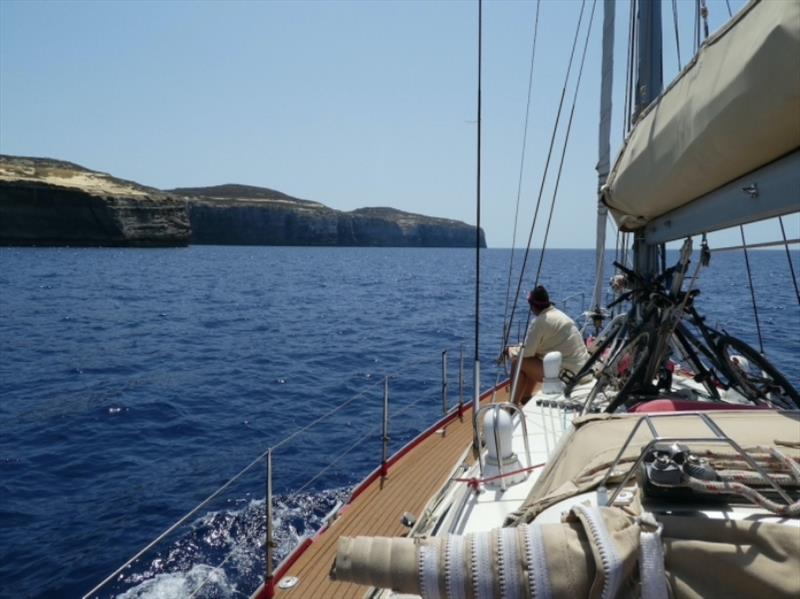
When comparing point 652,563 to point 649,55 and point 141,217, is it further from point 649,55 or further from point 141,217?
point 141,217

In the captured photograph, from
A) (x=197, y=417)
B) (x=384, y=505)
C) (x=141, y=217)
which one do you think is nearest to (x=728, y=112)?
(x=384, y=505)

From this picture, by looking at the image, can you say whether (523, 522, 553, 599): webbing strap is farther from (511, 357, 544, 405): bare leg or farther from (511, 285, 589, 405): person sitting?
(511, 357, 544, 405): bare leg

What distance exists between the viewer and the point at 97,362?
15.7 m

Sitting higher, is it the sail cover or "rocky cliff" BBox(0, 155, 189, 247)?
"rocky cliff" BBox(0, 155, 189, 247)

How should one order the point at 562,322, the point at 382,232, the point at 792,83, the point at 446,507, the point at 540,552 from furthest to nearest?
1. the point at 382,232
2. the point at 562,322
3. the point at 446,507
4. the point at 792,83
5. the point at 540,552

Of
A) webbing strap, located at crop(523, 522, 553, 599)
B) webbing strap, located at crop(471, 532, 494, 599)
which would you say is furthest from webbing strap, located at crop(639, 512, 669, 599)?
webbing strap, located at crop(471, 532, 494, 599)

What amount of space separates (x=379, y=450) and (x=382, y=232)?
463 feet

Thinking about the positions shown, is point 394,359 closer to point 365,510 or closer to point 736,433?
point 365,510

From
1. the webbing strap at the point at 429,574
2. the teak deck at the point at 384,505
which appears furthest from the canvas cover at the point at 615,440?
the teak deck at the point at 384,505

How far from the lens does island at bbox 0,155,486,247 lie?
245 ft

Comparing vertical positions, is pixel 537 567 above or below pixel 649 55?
below

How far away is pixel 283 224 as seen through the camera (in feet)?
422

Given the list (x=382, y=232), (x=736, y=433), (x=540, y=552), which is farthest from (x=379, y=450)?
(x=382, y=232)

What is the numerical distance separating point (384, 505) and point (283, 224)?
12730 centimetres
